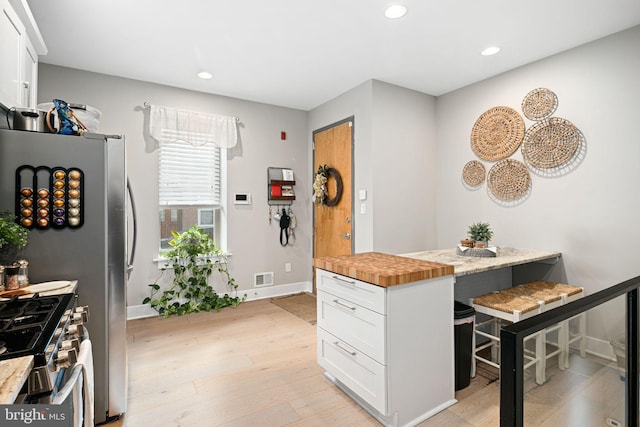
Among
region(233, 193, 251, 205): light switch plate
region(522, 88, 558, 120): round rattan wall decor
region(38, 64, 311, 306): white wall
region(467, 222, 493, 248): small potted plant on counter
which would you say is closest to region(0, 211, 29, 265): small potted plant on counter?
region(38, 64, 311, 306): white wall

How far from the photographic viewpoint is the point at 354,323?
197cm

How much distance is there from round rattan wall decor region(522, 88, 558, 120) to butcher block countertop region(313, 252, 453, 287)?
202 cm

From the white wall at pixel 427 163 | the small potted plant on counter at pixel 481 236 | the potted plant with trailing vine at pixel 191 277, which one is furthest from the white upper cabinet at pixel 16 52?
the small potted plant on counter at pixel 481 236

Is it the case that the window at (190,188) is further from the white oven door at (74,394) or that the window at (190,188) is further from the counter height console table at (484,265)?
the white oven door at (74,394)

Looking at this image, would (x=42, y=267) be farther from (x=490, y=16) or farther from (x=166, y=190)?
(x=490, y=16)

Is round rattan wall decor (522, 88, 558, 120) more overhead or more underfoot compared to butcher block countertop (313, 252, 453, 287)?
more overhead

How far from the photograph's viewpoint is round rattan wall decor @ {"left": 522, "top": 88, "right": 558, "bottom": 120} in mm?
2949

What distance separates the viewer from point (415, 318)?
1.84 m

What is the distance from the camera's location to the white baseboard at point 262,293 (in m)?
3.58

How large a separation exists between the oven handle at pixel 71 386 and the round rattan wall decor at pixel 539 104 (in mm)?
3685

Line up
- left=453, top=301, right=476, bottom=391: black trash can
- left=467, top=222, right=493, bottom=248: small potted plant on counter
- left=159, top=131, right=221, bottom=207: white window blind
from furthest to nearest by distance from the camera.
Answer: left=159, top=131, right=221, bottom=207: white window blind → left=467, top=222, right=493, bottom=248: small potted plant on counter → left=453, top=301, right=476, bottom=391: black trash can

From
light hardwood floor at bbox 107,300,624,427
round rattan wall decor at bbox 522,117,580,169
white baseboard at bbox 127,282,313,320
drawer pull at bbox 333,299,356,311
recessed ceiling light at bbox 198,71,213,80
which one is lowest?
light hardwood floor at bbox 107,300,624,427

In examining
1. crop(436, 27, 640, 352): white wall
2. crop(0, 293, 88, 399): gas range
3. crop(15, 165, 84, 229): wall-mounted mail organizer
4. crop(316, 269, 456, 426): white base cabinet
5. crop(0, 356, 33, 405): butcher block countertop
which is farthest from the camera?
crop(436, 27, 640, 352): white wall

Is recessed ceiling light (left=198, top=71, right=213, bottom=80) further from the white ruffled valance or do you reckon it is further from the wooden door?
the wooden door
